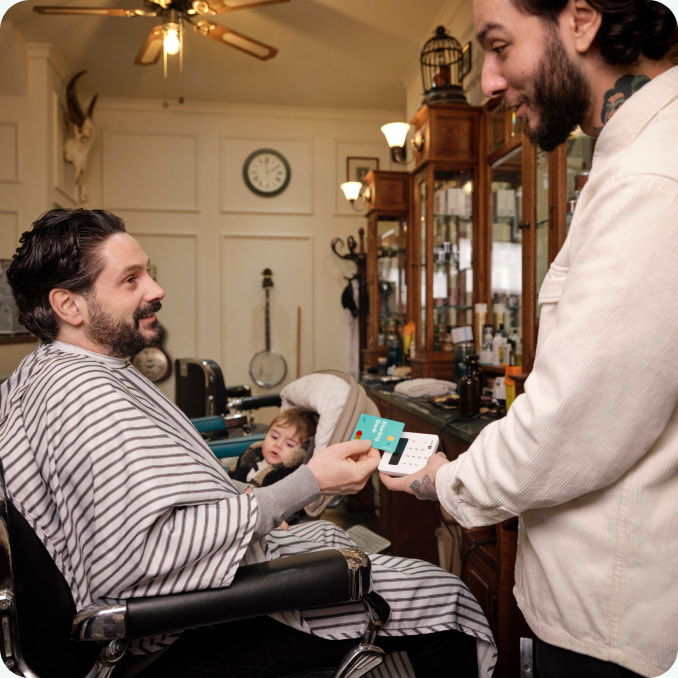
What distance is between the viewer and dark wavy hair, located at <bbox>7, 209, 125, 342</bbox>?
1.21 metres

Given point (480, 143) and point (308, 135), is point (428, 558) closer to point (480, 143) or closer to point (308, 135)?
point (480, 143)

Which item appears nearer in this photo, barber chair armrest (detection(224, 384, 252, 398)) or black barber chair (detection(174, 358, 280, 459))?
black barber chair (detection(174, 358, 280, 459))

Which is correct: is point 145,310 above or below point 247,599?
above

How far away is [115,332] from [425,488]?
0.72 m

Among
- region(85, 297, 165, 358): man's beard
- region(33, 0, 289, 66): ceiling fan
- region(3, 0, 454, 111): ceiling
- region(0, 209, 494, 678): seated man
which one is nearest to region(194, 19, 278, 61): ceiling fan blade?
region(33, 0, 289, 66): ceiling fan

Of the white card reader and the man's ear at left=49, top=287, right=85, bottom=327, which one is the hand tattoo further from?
the man's ear at left=49, top=287, right=85, bottom=327

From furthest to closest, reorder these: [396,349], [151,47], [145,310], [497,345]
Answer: [396,349]
[151,47]
[497,345]
[145,310]

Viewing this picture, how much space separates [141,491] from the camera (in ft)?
3.20

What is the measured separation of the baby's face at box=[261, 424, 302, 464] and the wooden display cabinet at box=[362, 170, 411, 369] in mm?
2361

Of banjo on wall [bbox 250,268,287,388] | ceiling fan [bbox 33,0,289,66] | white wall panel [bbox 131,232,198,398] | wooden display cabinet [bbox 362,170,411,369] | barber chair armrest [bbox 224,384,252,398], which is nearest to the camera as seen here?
ceiling fan [bbox 33,0,289,66]

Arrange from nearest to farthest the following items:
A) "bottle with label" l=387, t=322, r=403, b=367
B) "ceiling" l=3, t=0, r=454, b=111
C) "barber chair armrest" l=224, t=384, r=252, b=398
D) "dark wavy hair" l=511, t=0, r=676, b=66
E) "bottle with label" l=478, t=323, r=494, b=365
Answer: "dark wavy hair" l=511, t=0, r=676, b=66, "bottle with label" l=478, t=323, r=494, b=365, "barber chair armrest" l=224, t=384, r=252, b=398, "ceiling" l=3, t=0, r=454, b=111, "bottle with label" l=387, t=322, r=403, b=367

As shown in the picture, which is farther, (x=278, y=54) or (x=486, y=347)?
(x=278, y=54)

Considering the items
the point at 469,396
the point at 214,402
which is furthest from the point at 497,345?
the point at 214,402

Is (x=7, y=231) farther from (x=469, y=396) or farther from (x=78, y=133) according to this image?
(x=469, y=396)
